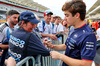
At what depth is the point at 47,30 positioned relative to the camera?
2822 mm

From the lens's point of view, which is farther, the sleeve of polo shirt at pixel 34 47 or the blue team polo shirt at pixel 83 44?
the sleeve of polo shirt at pixel 34 47

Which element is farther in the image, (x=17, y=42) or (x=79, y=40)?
(x=17, y=42)

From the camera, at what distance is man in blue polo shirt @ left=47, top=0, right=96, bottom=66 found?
0.88m

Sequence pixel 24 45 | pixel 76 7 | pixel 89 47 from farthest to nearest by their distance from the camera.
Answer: pixel 24 45, pixel 76 7, pixel 89 47

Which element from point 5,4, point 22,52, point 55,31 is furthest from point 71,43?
point 5,4

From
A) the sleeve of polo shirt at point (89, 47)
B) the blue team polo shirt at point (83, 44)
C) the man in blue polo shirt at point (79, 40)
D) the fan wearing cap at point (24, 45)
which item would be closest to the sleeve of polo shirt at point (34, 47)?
the fan wearing cap at point (24, 45)

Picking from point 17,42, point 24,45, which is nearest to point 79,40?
point 24,45

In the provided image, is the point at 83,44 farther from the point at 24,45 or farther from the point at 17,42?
the point at 17,42

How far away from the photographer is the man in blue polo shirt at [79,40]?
34.6 inches

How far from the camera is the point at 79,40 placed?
37.5 inches

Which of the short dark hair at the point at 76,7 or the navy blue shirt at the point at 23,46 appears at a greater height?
the short dark hair at the point at 76,7

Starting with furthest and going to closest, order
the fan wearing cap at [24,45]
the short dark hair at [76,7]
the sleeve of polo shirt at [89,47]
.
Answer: the fan wearing cap at [24,45] → the short dark hair at [76,7] → the sleeve of polo shirt at [89,47]

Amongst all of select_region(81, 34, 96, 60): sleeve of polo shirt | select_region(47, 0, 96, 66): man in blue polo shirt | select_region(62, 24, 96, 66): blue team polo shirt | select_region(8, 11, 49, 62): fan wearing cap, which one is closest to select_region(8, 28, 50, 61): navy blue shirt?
select_region(8, 11, 49, 62): fan wearing cap

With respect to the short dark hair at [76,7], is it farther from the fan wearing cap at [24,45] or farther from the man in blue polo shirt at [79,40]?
the fan wearing cap at [24,45]
